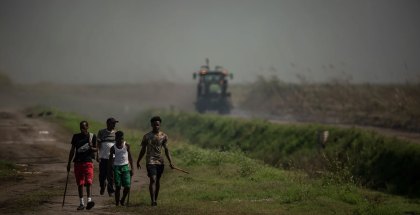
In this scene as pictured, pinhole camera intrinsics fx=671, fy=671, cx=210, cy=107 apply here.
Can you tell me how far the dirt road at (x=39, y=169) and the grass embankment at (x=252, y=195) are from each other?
1.49 meters

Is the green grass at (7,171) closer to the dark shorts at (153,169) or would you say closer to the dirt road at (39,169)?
the dirt road at (39,169)

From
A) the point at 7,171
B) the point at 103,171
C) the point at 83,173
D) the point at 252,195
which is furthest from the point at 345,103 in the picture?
the point at 83,173

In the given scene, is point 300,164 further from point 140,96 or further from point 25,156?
point 140,96

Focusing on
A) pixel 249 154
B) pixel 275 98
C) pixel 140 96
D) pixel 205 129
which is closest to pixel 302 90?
pixel 275 98

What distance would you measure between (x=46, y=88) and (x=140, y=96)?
114 feet

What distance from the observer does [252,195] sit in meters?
18.8

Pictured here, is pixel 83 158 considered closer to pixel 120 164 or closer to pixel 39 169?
pixel 120 164

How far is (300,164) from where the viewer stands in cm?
3002

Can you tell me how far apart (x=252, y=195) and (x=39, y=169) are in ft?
32.9

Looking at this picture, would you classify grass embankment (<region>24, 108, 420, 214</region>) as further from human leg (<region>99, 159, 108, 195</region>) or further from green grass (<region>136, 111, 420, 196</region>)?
green grass (<region>136, 111, 420, 196</region>)

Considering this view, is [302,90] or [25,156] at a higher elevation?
[302,90]

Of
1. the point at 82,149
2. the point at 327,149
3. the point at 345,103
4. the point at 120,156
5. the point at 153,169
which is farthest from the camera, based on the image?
the point at 345,103

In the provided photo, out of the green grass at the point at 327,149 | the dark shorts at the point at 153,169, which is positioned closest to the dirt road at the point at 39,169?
the dark shorts at the point at 153,169

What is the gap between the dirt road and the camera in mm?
16781
